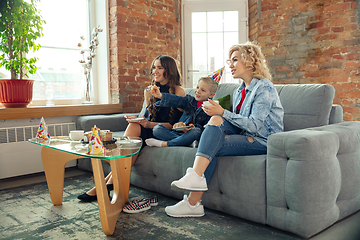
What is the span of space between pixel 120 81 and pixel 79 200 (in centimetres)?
174

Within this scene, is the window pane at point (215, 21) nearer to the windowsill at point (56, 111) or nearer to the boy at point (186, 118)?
the windowsill at point (56, 111)

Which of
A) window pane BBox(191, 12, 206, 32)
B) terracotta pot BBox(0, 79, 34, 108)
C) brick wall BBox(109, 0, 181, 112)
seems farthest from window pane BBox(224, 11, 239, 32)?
terracotta pot BBox(0, 79, 34, 108)

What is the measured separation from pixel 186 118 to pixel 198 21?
235 centimetres

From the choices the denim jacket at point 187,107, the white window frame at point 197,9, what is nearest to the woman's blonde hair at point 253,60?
the denim jacket at point 187,107

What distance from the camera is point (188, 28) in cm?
428

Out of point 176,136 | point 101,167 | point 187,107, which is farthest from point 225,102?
point 101,167

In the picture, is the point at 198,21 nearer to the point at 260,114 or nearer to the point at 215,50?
the point at 215,50

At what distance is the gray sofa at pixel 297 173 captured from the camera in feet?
4.93

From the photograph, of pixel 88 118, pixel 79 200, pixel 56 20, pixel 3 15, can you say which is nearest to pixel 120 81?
pixel 88 118

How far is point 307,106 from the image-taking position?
79.1 inches

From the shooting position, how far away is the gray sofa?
1.50 meters

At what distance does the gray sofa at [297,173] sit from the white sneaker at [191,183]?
0.55ft

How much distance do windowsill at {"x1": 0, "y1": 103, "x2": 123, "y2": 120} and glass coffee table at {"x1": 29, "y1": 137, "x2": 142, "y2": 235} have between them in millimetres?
863

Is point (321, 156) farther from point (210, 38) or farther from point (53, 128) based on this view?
point (210, 38)
